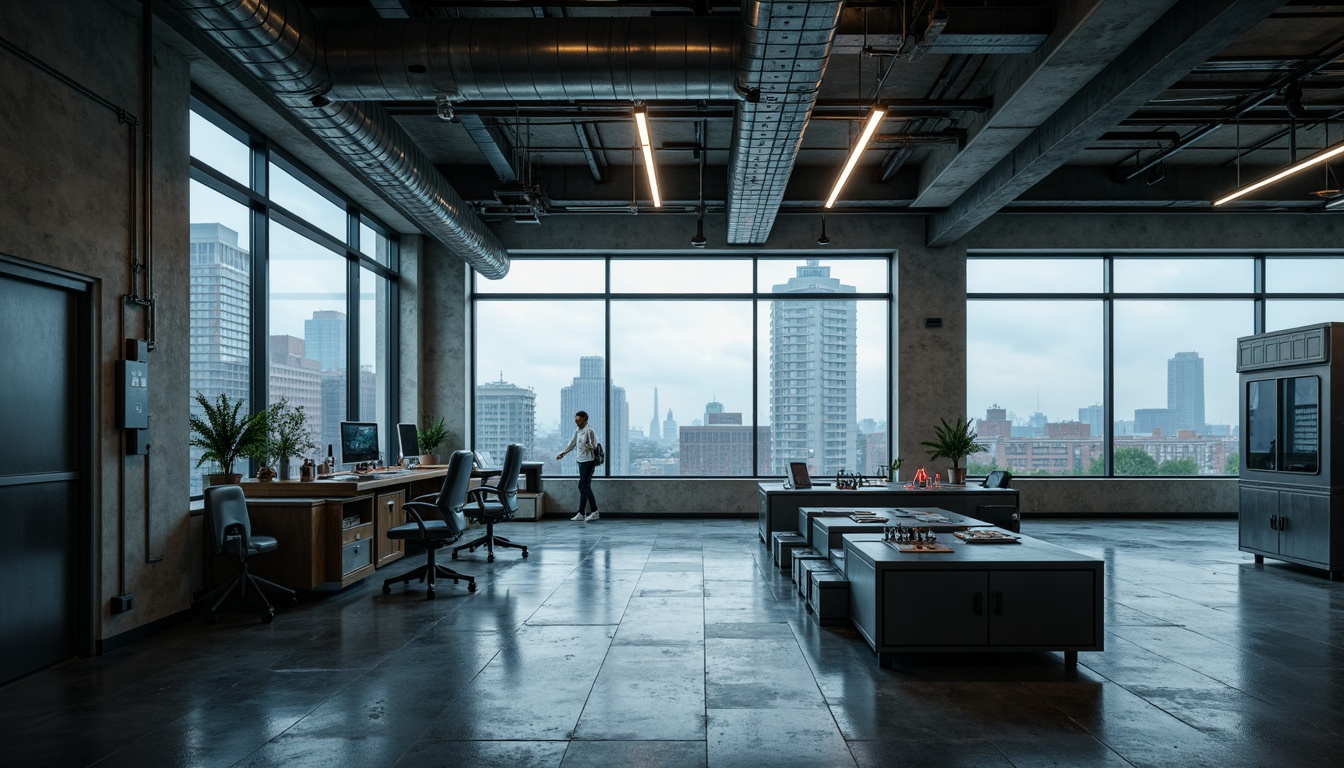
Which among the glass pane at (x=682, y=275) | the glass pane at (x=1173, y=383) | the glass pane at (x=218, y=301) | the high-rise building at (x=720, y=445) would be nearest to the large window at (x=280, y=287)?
the glass pane at (x=218, y=301)

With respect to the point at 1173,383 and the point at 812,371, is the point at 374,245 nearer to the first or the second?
the point at 812,371

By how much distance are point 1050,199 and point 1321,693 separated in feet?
26.2

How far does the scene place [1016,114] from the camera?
7203 mm

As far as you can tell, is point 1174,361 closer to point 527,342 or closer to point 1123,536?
point 1123,536

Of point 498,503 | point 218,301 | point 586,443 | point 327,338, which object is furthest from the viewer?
point 586,443

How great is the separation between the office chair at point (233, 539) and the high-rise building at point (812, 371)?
26.0 feet

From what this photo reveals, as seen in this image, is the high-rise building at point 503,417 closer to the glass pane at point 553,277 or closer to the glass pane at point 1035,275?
the glass pane at point 553,277

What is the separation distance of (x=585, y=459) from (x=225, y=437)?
5.94 m

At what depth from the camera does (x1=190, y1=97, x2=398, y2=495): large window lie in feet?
22.0

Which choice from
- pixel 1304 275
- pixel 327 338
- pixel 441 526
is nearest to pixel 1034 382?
pixel 1304 275

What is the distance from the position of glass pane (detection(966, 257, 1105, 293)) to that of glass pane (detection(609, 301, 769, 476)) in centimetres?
362

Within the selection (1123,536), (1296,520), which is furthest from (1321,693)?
(1123,536)

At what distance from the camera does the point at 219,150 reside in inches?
273

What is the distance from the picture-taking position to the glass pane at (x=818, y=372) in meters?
12.3
